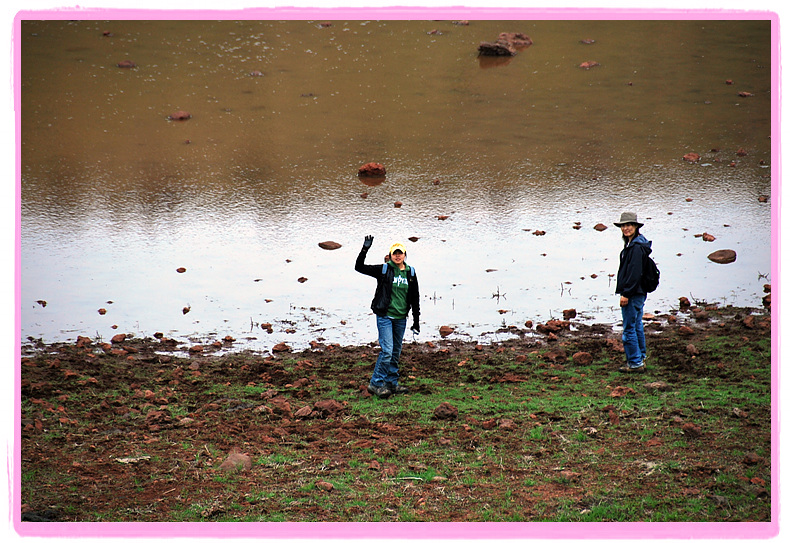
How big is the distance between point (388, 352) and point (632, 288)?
290cm

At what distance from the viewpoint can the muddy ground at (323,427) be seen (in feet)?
22.3

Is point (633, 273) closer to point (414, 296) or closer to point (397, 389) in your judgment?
point (414, 296)

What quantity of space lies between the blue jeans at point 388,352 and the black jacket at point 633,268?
2.56m

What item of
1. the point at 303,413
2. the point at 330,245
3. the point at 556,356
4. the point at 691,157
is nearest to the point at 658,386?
the point at 556,356

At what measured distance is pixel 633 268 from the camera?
375 inches

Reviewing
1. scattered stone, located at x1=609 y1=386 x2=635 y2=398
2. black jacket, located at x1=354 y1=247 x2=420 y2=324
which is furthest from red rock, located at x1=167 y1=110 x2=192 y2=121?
scattered stone, located at x1=609 y1=386 x2=635 y2=398

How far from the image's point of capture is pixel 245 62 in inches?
1040

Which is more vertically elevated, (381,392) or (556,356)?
(556,356)

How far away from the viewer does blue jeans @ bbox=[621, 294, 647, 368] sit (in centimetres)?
960

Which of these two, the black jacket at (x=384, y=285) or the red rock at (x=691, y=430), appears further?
the black jacket at (x=384, y=285)

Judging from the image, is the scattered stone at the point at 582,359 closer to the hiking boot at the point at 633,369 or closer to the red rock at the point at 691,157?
the hiking boot at the point at 633,369

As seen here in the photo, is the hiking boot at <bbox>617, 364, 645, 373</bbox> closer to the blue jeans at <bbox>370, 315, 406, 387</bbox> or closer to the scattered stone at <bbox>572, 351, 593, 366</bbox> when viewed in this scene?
the scattered stone at <bbox>572, 351, 593, 366</bbox>

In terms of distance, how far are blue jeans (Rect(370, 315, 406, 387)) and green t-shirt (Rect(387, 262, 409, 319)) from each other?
0.11 m

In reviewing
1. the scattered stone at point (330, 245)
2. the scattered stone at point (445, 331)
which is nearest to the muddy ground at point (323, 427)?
the scattered stone at point (445, 331)
